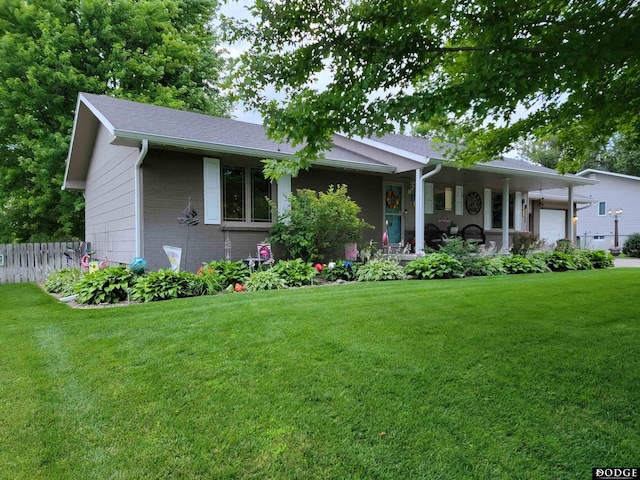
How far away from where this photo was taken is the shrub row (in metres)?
6.30

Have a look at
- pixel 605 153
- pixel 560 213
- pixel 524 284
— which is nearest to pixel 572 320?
pixel 524 284

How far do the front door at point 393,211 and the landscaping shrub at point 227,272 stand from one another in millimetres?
5020

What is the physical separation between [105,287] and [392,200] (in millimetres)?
7873

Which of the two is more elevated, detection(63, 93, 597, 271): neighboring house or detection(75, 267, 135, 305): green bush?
detection(63, 93, 597, 271): neighboring house

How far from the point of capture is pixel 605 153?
3331cm

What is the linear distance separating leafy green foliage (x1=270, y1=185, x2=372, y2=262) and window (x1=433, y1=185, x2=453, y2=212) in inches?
191

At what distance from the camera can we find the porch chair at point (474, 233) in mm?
13336

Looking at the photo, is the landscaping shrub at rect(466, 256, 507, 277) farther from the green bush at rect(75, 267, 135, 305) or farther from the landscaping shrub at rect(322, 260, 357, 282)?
the green bush at rect(75, 267, 135, 305)

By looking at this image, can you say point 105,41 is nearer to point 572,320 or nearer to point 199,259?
point 199,259

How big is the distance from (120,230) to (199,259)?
7.34 feet

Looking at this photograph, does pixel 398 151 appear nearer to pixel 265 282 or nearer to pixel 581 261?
pixel 265 282

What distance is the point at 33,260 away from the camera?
10125 mm

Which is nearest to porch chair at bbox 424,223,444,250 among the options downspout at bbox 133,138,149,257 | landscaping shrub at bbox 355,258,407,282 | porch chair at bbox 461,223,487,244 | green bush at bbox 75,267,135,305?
porch chair at bbox 461,223,487,244

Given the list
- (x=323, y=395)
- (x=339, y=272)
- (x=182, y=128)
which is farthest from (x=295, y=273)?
(x=323, y=395)
